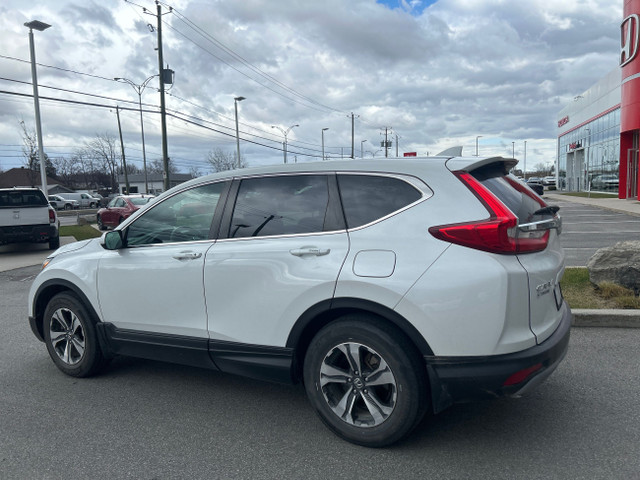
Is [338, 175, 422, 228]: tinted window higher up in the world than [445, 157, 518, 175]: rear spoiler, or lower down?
lower down

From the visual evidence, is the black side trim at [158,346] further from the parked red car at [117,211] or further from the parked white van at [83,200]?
the parked white van at [83,200]

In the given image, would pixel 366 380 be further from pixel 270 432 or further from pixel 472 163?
pixel 472 163

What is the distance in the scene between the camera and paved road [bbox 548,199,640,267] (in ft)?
34.3

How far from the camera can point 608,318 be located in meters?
5.44

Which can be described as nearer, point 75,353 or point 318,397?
point 318,397

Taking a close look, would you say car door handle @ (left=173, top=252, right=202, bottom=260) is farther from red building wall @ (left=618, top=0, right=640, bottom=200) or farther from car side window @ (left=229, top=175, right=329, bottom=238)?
red building wall @ (left=618, top=0, right=640, bottom=200)

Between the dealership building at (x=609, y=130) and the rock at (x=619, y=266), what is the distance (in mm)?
24132

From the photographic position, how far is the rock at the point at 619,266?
623 centimetres

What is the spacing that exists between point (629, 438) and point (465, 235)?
1.70 metres

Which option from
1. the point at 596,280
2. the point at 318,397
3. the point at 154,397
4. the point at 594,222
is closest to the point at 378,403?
the point at 318,397

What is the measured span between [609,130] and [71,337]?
38.7 m

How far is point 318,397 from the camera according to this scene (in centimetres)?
331

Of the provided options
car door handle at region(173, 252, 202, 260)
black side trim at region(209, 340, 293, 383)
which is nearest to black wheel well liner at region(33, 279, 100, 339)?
car door handle at region(173, 252, 202, 260)

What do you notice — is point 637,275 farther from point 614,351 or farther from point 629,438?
point 629,438
